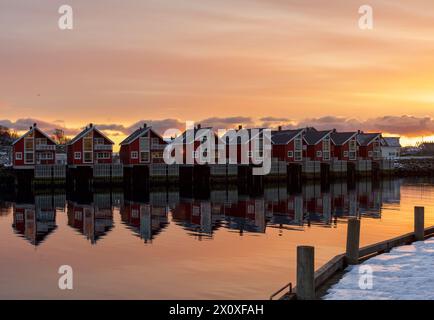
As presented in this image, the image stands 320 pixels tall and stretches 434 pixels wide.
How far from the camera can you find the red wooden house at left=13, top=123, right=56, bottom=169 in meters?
69.7

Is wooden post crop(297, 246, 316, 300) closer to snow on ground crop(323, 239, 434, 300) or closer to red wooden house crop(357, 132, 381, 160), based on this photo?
snow on ground crop(323, 239, 434, 300)

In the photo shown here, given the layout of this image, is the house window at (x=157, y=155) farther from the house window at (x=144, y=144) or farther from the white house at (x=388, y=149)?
the white house at (x=388, y=149)

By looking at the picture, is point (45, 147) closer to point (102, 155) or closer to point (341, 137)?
point (102, 155)

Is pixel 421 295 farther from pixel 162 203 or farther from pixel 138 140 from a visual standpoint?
pixel 138 140

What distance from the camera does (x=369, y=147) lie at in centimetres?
10569

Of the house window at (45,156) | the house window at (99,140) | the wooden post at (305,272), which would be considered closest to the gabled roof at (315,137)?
the house window at (99,140)

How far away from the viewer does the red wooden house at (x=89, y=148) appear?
2874 inches

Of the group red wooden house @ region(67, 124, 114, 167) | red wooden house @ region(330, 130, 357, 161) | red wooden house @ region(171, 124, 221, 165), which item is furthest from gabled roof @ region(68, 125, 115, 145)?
red wooden house @ region(330, 130, 357, 161)

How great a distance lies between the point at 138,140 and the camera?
7656 cm

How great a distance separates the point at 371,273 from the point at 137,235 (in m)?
17.8

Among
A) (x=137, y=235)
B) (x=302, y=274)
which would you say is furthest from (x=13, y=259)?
(x=302, y=274)

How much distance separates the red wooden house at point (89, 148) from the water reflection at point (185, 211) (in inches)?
425

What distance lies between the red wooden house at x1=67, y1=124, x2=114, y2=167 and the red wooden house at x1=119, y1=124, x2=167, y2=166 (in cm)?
227

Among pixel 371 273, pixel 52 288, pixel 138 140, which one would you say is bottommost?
pixel 52 288
